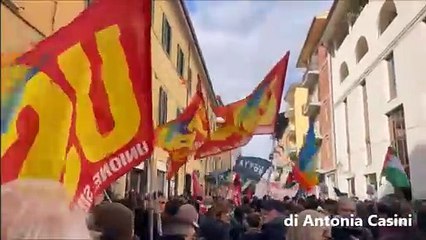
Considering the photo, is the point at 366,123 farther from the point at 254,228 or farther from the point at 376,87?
the point at 254,228

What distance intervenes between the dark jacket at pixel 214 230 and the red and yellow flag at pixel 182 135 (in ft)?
12.9

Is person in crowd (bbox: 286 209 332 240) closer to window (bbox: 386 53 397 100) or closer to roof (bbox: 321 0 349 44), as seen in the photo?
window (bbox: 386 53 397 100)

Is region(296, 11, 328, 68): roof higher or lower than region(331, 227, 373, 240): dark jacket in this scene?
higher

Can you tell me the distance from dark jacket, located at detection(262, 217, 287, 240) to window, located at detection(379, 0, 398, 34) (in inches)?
342

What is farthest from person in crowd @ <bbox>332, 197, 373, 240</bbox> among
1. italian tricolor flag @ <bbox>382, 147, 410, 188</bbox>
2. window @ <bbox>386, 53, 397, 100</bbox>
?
window @ <bbox>386, 53, 397, 100</bbox>

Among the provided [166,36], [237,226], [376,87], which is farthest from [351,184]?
[237,226]

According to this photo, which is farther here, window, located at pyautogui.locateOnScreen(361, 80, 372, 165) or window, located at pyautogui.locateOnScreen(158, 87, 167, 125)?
window, located at pyautogui.locateOnScreen(361, 80, 372, 165)

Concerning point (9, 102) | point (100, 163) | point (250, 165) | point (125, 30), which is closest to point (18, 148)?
point (9, 102)

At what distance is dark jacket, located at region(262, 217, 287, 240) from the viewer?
448cm

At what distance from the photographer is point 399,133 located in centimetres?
914

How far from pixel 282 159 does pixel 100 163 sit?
41.4 m

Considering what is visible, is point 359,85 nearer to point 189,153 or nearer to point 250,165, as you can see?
point 250,165

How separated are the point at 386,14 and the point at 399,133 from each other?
4415 millimetres

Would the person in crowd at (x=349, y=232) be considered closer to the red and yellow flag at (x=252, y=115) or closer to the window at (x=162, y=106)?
→ the red and yellow flag at (x=252, y=115)
